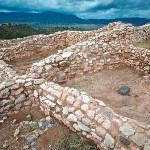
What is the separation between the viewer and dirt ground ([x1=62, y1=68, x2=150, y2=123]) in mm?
9062

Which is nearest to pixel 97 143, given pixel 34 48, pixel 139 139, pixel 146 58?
pixel 139 139

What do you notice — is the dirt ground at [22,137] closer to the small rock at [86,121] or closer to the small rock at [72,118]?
the small rock at [72,118]

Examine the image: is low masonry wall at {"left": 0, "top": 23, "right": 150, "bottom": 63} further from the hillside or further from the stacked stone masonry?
the hillside

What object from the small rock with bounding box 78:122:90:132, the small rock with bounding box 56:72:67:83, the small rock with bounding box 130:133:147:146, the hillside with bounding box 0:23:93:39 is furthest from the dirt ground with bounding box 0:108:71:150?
the hillside with bounding box 0:23:93:39

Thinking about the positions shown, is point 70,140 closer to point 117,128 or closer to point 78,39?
point 117,128

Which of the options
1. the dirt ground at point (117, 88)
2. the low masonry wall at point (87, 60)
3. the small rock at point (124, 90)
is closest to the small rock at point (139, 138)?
the dirt ground at point (117, 88)

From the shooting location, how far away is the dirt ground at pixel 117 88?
9062 mm

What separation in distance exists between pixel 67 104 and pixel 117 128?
6.05 ft

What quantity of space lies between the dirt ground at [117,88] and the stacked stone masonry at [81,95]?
48 centimetres

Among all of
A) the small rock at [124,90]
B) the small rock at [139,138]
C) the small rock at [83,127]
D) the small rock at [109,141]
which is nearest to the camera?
the small rock at [139,138]

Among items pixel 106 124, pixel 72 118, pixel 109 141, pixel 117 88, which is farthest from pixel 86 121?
pixel 117 88

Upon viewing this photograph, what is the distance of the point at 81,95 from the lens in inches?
297

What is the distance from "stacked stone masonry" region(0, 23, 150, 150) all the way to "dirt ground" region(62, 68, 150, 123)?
480 millimetres

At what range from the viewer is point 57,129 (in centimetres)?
749
